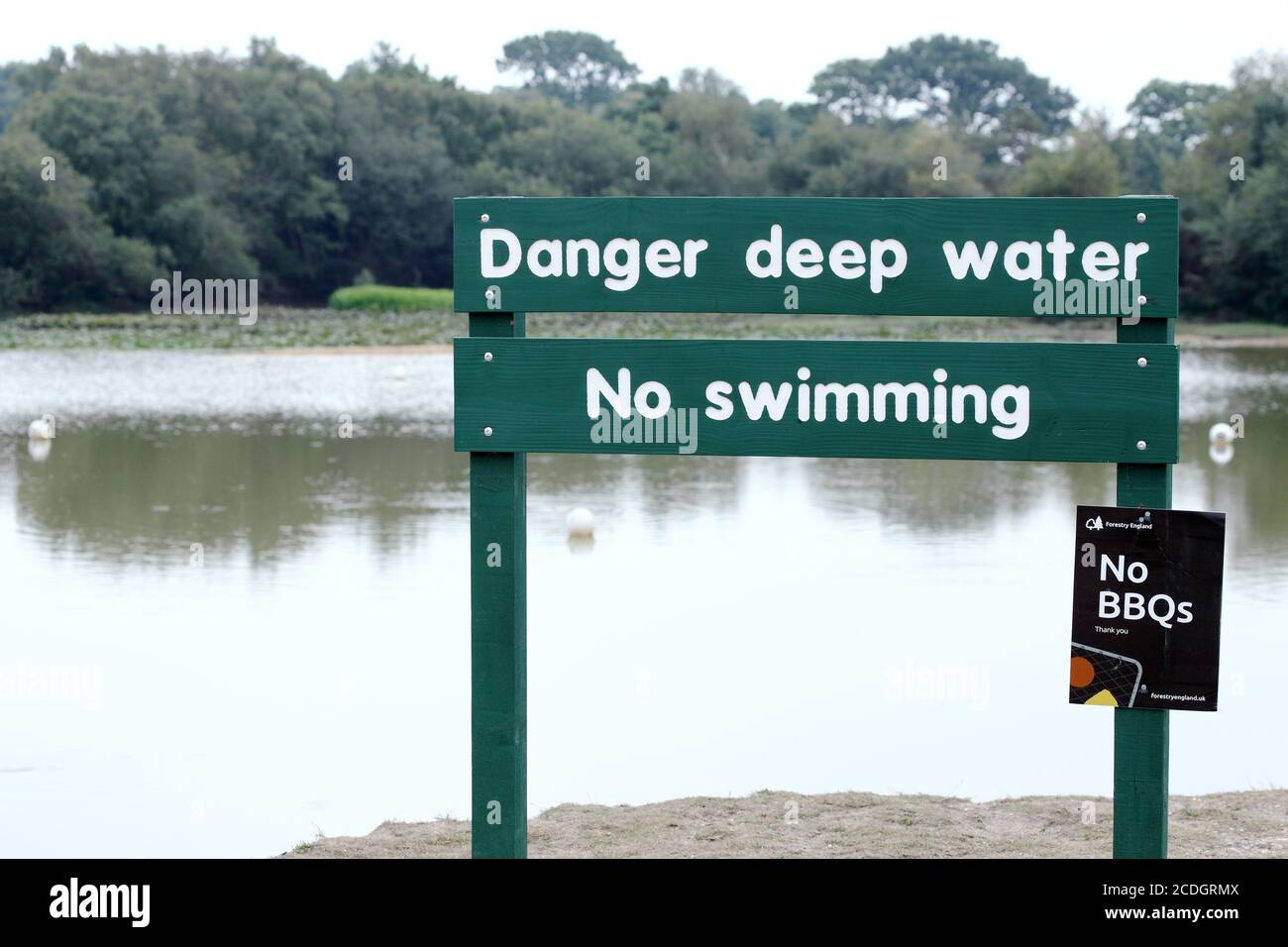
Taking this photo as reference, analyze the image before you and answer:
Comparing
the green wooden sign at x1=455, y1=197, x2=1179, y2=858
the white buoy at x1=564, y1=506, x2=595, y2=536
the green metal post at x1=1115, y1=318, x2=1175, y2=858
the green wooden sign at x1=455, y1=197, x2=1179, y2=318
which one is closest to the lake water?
the white buoy at x1=564, y1=506, x2=595, y2=536

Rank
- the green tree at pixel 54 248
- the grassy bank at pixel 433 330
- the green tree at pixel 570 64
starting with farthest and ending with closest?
the green tree at pixel 570 64 < the green tree at pixel 54 248 < the grassy bank at pixel 433 330

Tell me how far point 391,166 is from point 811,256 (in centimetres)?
6431

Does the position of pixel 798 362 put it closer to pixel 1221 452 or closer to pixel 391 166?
pixel 1221 452

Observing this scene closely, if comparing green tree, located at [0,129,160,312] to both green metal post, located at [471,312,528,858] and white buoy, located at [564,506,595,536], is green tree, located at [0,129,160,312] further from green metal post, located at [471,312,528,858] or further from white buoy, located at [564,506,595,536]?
green metal post, located at [471,312,528,858]

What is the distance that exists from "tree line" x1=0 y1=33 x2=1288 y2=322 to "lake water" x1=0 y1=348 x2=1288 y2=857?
35045 mm

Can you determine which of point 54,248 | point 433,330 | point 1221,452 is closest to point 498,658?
point 1221,452

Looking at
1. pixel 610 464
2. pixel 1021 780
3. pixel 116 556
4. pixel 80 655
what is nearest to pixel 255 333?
pixel 610 464

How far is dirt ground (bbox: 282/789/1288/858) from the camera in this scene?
4.73 metres

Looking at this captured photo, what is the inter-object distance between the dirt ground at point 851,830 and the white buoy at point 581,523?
21.4ft

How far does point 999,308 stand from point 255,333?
38376 mm

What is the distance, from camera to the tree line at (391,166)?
53.0 metres

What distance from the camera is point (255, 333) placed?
Answer: 4066cm

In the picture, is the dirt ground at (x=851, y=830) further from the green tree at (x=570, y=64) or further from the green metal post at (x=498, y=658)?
the green tree at (x=570, y=64)

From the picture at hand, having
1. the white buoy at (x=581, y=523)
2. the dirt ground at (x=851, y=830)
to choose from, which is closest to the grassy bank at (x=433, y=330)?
the white buoy at (x=581, y=523)
